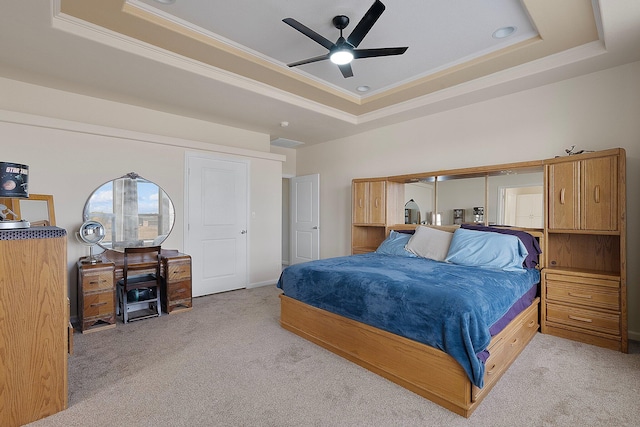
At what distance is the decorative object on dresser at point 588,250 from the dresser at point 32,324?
12.9ft

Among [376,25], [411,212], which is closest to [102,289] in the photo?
[376,25]

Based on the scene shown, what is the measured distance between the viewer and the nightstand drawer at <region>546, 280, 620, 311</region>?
2.68 meters

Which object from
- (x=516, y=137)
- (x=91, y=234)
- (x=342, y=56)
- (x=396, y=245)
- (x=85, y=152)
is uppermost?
(x=342, y=56)

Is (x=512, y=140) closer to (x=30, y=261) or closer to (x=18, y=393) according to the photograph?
(x=30, y=261)

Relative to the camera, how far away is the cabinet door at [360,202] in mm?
4809

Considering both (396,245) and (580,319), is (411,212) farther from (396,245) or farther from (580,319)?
(580,319)

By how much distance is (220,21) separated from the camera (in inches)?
102

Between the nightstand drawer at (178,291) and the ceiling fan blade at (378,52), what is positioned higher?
the ceiling fan blade at (378,52)

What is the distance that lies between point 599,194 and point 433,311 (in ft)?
6.77

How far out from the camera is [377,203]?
15.3 feet

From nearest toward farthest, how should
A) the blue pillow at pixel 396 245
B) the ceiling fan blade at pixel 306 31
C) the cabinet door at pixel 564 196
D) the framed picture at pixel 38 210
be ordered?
the ceiling fan blade at pixel 306 31
the cabinet door at pixel 564 196
the framed picture at pixel 38 210
the blue pillow at pixel 396 245

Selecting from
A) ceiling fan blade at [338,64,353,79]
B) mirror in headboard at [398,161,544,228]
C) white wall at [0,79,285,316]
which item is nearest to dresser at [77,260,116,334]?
white wall at [0,79,285,316]

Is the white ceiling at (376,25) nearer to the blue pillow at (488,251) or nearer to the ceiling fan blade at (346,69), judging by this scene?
the ceiling fan blade at (346,69)

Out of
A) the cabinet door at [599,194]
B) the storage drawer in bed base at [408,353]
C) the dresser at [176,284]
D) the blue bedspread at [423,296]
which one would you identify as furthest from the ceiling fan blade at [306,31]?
the dresser at [176,284]
